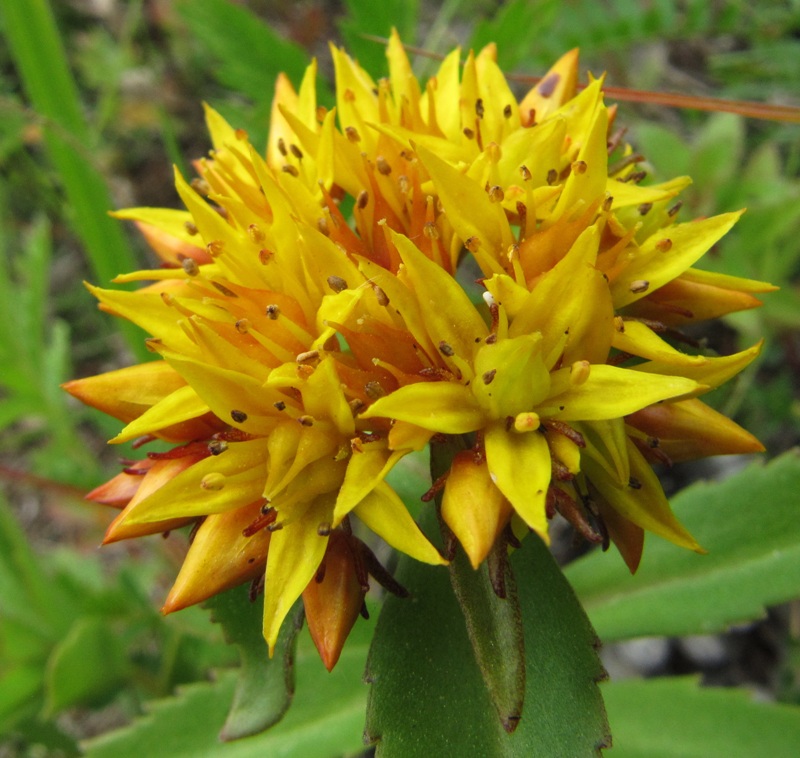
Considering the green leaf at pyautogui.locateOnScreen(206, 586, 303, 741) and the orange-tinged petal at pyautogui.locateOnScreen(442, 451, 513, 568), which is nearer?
the orange-tinged petal at pyautogui.locateOnScreen(442, 451, 513, 568)

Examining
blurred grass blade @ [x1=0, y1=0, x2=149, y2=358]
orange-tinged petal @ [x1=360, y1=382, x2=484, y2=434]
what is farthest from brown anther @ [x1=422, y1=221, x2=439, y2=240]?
blurred grass blade @ [x1=0, y1=0, x2=149, y2=358]

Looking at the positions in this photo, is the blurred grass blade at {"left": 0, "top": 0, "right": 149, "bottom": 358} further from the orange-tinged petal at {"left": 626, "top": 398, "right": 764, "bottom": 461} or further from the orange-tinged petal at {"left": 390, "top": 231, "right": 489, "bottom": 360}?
the orange-tinged petal at {"left": 626, "top": 398, "right": 764, "bottom": 461}

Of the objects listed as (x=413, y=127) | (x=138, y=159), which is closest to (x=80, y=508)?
(x=138, y=159)

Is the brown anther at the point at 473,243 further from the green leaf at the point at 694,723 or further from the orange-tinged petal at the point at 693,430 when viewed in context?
the green leaf at the point at 694,723

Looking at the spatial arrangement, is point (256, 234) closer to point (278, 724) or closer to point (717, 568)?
point (278, 724)

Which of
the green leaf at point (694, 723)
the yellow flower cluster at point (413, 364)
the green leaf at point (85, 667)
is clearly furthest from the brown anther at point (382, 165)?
the green leaf at point (85, 667)

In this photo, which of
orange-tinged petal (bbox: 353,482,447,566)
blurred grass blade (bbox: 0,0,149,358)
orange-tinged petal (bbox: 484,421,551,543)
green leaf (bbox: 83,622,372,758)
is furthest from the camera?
blurred grass blade (bbox: 0,0,149,358)
